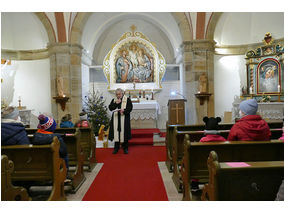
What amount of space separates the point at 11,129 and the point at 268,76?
9.61 metres

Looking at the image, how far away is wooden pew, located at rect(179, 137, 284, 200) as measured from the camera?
2.92 metres

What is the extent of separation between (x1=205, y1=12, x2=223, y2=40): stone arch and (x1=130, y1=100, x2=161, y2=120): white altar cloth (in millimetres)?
3573

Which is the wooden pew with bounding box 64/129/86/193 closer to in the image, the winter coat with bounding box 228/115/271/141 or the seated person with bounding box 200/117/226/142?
the seated person with bounding box 200/117/226/142

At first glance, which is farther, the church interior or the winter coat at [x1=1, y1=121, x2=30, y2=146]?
the church interior

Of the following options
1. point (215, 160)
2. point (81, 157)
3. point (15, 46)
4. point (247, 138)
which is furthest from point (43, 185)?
point (15, 46)

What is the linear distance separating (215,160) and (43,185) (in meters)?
2.85

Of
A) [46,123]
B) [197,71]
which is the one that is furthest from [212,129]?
[197,71]

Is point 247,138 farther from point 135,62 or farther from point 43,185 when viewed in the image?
point 135,62

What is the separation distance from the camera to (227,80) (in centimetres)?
1012

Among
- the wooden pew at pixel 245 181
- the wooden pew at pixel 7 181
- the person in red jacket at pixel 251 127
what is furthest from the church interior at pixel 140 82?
the wooden pew at pixel 245 181

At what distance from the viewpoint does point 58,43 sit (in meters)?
9.14

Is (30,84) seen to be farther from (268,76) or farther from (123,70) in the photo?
(268,76)

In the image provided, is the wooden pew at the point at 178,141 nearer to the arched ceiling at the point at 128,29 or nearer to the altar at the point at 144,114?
the altar at the point at 144,114

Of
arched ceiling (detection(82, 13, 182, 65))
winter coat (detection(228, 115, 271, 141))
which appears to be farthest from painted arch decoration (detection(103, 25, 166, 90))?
winter coat (detection(228, 115, 271, 141))
